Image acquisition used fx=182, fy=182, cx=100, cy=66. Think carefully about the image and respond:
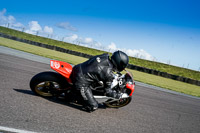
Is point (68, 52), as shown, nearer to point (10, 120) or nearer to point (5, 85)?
point (5, 85)

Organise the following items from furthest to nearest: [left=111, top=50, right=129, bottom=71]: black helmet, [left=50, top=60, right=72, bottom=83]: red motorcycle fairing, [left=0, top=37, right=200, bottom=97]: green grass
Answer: [left=0, top=37, right=200, bottom=97]: green grass → [left=111, top=50, right=129, bottom=71]: black helmet → [left=50, top=60, right=72, bottom=83]: red motorcycle fairing

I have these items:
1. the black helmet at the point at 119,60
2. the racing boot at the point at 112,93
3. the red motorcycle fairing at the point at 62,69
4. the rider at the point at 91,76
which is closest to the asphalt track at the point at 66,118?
the rider at the point at 91,76

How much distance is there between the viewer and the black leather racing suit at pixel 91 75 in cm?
414

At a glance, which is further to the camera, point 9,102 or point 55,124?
point 9,102

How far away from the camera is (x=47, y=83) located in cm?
434

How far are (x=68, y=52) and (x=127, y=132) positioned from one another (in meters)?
29.3

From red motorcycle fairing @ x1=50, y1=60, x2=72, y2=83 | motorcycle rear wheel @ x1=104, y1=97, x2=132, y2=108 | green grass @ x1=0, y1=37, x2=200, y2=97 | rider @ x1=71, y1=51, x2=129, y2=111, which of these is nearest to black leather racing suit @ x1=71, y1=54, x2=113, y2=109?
rider @ x1=71, y1=51, x2=129, y2=111

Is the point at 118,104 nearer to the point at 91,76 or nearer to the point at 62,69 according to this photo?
the point at 91,76

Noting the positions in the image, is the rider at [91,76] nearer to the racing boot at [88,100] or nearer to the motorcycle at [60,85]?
the racing boot at [88,100]

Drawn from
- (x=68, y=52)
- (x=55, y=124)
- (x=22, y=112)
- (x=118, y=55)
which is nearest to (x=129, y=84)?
(x=118, y=55)

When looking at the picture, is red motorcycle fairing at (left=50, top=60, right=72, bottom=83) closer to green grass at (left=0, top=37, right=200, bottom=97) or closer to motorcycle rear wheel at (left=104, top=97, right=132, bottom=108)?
motorcycle rear wheel at (left=104, top=97, right=132, bottom=108)

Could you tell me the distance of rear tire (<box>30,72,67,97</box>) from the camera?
14.0ft

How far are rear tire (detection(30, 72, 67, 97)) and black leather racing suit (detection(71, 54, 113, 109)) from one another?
0.36m

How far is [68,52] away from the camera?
3195 cm
